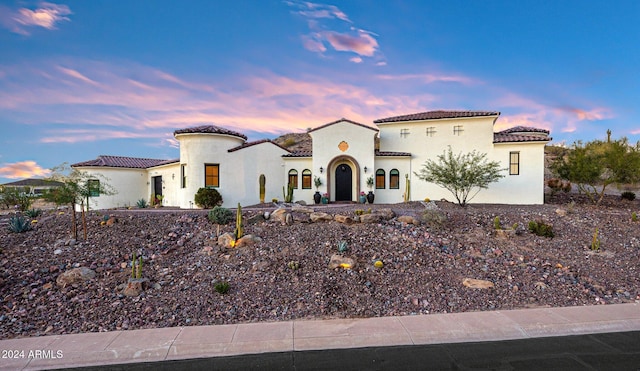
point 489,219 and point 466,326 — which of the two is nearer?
point 466,326

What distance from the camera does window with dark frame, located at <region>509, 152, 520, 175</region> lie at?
19969mm

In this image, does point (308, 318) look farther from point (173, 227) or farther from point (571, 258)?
point (571, 258)

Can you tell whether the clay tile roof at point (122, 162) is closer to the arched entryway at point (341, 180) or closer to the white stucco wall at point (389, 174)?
the arched entryway at point (341, 180)

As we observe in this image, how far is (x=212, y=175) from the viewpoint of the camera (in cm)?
1962

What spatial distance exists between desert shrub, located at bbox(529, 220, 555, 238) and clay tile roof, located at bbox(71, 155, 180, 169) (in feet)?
67.0

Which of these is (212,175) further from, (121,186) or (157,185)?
(121,186)

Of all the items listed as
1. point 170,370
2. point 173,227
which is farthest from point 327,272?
point 173,227

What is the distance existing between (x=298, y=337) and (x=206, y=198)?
47.6 feet

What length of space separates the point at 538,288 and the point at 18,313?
12062 millimetres

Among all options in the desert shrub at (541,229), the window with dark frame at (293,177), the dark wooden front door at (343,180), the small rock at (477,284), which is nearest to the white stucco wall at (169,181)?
the window with dark frame at (293,177)

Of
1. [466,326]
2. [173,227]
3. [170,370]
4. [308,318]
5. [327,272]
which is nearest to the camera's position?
[170,370]

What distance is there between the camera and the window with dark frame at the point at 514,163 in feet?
65.5

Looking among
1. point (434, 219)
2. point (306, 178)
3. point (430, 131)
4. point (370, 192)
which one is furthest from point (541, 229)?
point (306, 178)

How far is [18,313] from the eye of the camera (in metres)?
6.91
